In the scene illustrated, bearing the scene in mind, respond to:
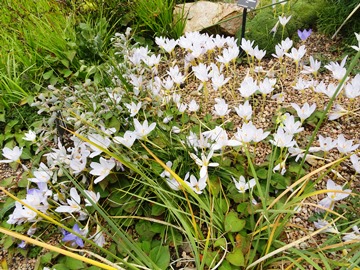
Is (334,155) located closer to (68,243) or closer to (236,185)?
(236,185)

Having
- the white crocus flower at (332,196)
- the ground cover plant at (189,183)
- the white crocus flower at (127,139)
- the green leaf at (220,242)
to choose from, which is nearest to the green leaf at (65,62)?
the ground cover plant at (189,183)

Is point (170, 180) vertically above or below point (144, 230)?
above

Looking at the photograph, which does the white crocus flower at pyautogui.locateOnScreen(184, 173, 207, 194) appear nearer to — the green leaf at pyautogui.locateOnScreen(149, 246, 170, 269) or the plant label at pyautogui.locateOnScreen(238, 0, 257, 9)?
the green leaf at pyautogui.locateOnScreen(149, 246, 170, 269)

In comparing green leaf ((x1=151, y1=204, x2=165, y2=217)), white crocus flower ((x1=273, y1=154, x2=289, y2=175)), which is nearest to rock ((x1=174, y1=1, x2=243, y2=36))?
white crocus flower ((x1=273, y1=154, x2=289, y2=175))

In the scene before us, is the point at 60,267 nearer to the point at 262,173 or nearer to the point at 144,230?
the point at 144,230

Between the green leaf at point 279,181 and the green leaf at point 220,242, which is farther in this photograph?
the green leaf at point 279,181

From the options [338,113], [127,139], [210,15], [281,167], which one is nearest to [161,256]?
[127,139]

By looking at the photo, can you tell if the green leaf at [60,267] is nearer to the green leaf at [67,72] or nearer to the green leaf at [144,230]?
the green leaf at [144,230]

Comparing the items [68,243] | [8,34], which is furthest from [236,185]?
[8,34]
